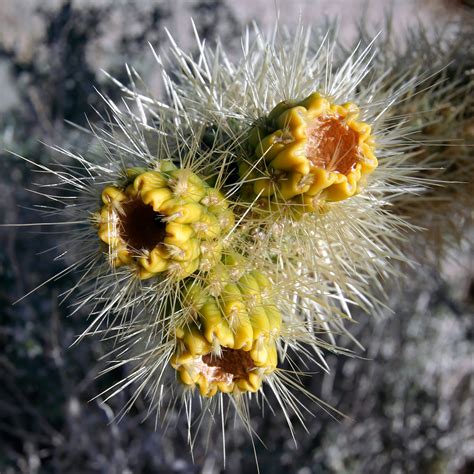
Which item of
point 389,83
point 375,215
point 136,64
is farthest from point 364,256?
point 136,64

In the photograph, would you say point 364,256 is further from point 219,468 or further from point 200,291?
point 219,468

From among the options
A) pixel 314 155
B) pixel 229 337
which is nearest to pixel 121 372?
pixel 229 337

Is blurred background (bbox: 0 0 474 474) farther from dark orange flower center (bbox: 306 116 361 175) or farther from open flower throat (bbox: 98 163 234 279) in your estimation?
dark orange flower center (bbox: 306 116 361 175)

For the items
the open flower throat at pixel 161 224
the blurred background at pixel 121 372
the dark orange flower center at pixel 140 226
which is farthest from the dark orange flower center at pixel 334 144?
the blurred background at pixel 121 372

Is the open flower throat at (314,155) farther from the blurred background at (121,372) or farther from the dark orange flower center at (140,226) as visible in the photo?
the blurred background at (121,372)

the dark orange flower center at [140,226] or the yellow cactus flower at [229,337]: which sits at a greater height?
the dark orange flower center at [140,226]

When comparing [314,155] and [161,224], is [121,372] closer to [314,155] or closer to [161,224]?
[161,224]

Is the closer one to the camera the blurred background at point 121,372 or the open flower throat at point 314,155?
the open flower throat at point 314,155
